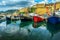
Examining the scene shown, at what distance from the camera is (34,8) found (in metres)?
2.28

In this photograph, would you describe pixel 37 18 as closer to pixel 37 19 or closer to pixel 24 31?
pixel 37 19

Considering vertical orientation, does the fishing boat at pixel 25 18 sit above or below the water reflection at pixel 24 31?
above

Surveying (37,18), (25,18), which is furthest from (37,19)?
(25,18)

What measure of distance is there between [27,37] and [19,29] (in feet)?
0.50

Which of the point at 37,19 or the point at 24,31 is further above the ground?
the point at 37,19

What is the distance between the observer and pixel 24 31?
7.39 feet

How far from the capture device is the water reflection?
7.32 ft

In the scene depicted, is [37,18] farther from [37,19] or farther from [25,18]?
[25,18]

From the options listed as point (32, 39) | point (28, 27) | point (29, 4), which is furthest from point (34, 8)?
point (32, 39)

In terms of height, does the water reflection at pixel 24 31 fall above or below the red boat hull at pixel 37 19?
below

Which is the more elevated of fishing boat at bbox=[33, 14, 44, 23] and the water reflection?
fishing boat at bbox=[33, 14, 44, 23]

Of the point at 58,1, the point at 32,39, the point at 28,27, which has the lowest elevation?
the point at 32,39

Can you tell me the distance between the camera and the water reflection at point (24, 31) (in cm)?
223

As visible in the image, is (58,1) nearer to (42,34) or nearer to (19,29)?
(42,34)
